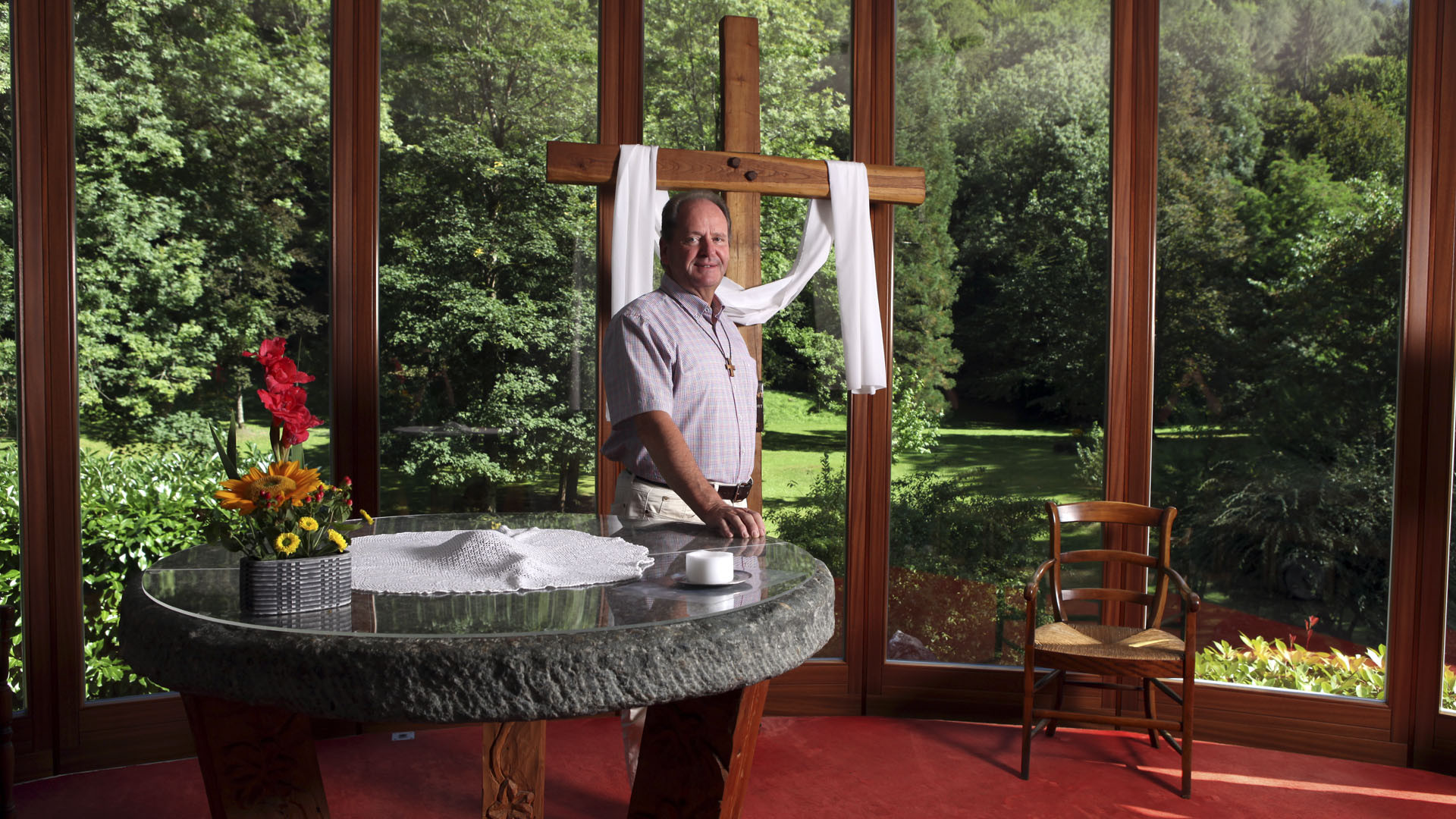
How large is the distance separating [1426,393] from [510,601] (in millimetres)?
3072

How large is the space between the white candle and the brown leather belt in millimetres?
943

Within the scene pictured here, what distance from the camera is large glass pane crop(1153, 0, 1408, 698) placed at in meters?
3.33

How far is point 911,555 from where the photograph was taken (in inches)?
145

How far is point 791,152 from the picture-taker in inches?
142

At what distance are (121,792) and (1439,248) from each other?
4.27 meters

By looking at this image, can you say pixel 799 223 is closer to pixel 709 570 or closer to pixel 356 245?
pixel 356 245

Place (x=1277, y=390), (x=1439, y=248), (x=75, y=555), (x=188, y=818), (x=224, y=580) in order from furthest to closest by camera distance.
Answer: (x=1277, y=390)
(x=1439, y=248)
(x=75, y=555)
(x=188, y=818)
(x=224, y=580)

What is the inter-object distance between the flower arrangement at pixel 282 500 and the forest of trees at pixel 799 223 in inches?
73.8

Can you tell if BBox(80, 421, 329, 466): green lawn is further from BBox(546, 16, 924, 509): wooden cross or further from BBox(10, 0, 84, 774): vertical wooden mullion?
BBox(546, 16, 924, 509): wooden cross

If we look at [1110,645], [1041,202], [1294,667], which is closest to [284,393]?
[1110,645]

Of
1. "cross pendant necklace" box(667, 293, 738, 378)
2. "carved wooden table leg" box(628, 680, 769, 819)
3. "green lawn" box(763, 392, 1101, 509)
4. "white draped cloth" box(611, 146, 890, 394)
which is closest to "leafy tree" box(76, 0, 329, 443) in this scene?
"white draped cloth" box(611, 146, 890, 394)

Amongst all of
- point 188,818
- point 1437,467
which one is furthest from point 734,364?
point 1437,467

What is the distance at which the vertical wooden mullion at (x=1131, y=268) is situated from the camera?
11.4 ft

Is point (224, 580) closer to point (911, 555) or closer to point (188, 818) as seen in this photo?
point (188, 818)
